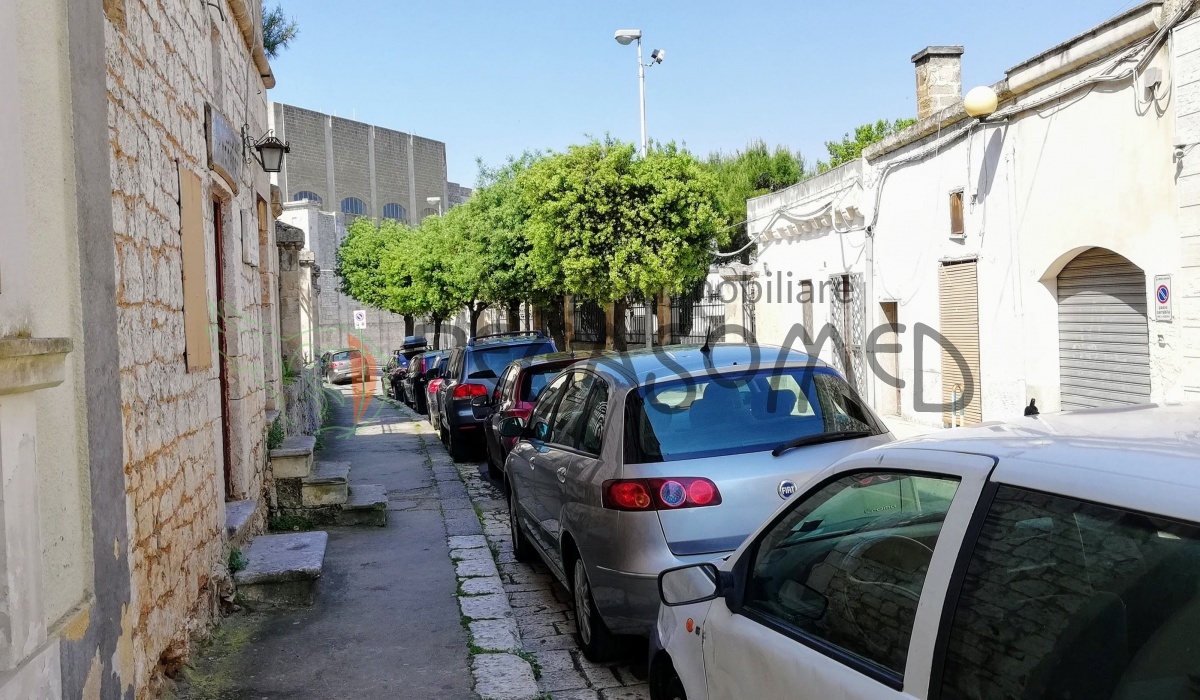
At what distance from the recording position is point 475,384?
45.5 feet

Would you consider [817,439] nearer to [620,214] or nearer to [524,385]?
[524,385]

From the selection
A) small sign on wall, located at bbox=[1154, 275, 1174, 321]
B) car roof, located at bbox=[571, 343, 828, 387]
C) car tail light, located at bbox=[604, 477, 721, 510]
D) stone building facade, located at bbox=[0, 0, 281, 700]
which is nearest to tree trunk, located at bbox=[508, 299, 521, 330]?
small sign on wall, located at bbox=[1154, 275, 1174, 321]

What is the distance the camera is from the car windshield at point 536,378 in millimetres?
11070

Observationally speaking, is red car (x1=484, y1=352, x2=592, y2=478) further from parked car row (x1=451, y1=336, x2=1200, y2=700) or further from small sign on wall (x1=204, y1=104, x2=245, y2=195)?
parked car row (x1=451, y1=336, x2=1200, y2=700)

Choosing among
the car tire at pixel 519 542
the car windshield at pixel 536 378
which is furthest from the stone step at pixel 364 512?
the car windshield at pixel 536 378

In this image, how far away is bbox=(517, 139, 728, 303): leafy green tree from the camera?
18.8 m

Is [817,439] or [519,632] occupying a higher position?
→ [817,439]

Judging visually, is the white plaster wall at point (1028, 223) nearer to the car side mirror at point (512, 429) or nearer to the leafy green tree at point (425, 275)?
the car side mirror at point (512, 429)

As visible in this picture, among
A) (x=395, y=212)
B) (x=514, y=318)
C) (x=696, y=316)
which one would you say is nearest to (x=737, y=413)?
(x=696, y=316)

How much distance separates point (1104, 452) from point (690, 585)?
165 cm

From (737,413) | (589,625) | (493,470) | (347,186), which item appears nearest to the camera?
(737,413)

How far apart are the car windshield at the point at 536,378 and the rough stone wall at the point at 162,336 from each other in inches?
175

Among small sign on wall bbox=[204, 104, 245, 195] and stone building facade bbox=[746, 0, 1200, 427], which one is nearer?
small sign on wall bbox=[204, 104, 245, 195]

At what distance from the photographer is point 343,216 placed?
5431 centimetres
